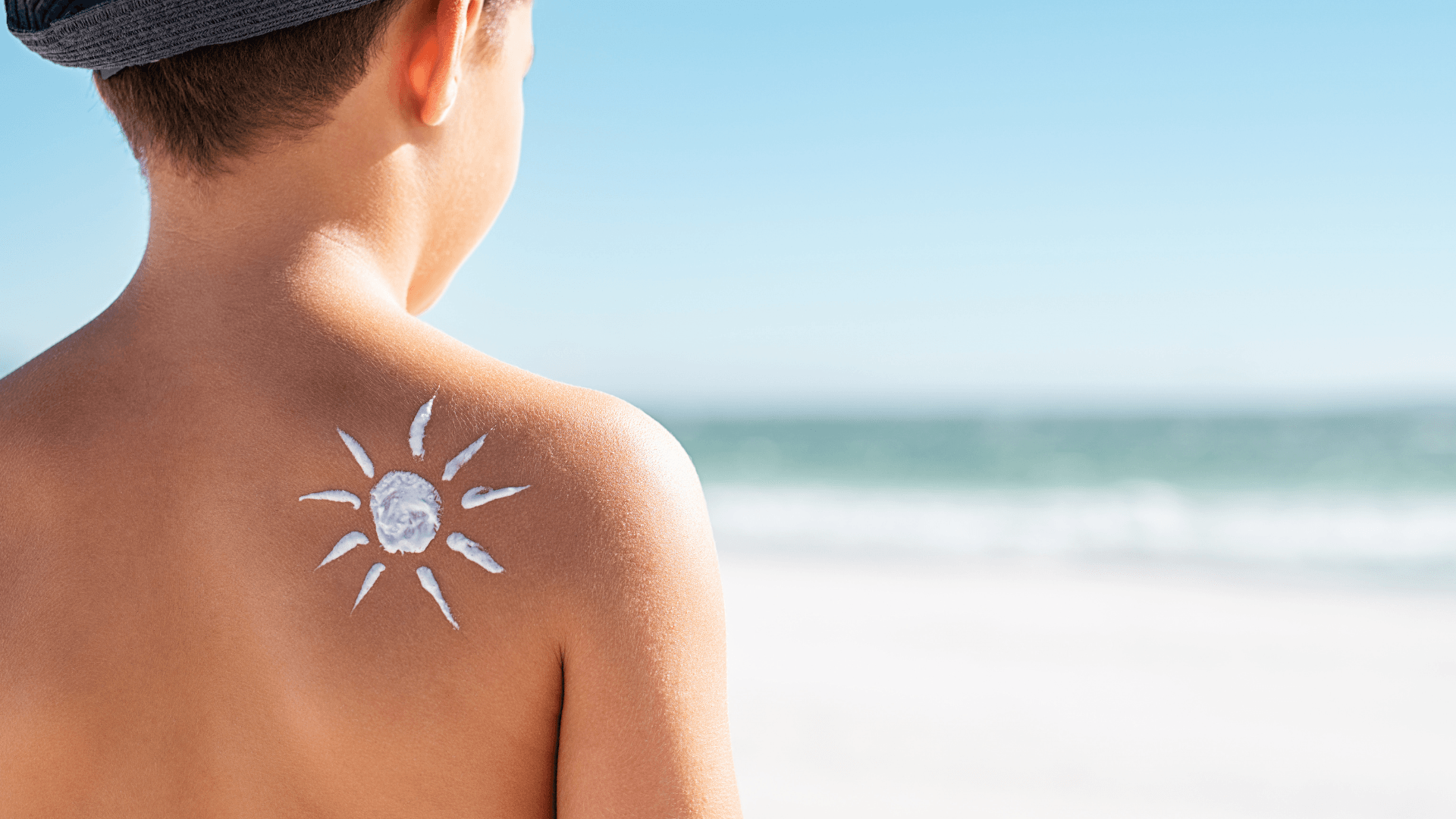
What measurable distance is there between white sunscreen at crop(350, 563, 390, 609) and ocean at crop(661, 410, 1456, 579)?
361 inches

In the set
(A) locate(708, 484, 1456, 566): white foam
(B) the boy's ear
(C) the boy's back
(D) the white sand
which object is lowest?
(C) the boy's back

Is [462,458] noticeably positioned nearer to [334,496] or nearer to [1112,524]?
[334,496]

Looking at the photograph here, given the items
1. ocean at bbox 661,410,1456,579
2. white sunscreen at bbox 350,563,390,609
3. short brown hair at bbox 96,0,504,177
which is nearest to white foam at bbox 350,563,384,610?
white sunscreen at bbox 350,563,390,609

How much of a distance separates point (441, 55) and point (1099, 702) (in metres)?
5.27

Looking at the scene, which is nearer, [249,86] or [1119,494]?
[249,86]

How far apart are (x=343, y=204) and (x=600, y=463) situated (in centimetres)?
36

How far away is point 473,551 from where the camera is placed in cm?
76

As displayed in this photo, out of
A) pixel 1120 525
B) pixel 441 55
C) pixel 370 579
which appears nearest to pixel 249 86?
pixel 441 55

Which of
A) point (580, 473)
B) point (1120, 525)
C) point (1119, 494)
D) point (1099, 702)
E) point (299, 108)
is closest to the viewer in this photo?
point (580, 473)

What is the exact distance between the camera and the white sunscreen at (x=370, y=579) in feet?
2.49

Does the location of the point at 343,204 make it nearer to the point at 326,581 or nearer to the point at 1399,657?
the point at 326,581

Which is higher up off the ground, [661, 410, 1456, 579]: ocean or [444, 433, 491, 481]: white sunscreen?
[661, 410, 1456, 579]: ocean

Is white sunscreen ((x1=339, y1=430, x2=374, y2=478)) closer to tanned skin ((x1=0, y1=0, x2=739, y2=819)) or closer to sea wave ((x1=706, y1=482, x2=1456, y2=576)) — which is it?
tanned skin ((x1=0, y1=0, x2=739, y2=819))

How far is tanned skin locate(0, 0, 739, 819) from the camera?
73 centimetres
